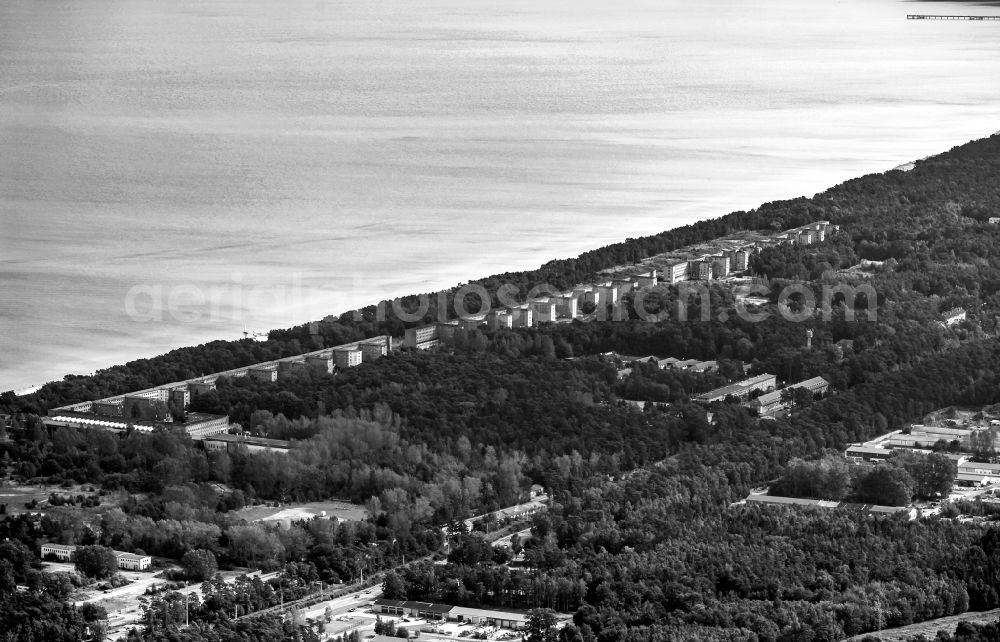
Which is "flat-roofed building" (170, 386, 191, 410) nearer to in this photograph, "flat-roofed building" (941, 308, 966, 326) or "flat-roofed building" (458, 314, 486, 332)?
"flat-roofed building" (458, 314, 486, 332)

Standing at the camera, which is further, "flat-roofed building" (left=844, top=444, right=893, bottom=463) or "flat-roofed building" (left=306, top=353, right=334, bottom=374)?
"flat-roofed building" (left=306, top=353, right=334, bottom=374)

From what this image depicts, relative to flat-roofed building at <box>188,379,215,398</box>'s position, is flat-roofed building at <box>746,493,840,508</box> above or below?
below

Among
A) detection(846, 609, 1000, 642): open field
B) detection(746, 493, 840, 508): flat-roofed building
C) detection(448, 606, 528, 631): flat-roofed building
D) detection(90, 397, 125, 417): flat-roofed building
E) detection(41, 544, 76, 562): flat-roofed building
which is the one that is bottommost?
detection(846, 609, 1000, 642): open field

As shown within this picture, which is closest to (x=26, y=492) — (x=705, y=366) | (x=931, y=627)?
(x=931, y=627)

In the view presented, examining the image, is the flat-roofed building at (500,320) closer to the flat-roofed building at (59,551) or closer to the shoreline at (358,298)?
the shoreline at (358,298)

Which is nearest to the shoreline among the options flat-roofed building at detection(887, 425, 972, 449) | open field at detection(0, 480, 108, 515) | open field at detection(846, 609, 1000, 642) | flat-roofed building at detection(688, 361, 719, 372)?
open field at detection(0, 480, 108, 515)

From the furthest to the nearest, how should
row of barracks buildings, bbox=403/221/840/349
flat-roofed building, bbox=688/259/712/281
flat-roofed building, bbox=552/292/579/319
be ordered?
flat-roofed building, bbox=688/259/712/281 < flat-roofed building, bbox=552/292/579/319 < row of barracks buildings, bbox=403/221/840/349

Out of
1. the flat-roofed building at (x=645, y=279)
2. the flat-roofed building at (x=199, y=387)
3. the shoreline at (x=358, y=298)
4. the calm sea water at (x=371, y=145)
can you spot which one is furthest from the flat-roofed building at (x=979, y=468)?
the calm sea water at (x=371, y=145)
